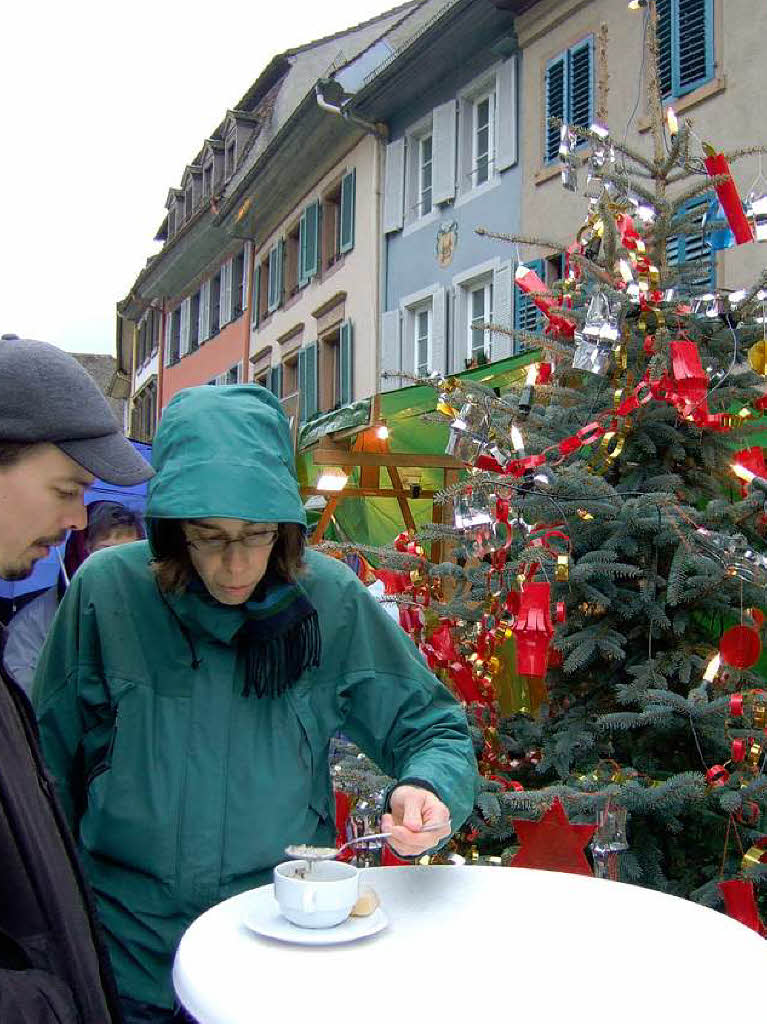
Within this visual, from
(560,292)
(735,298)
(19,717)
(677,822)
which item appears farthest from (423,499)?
(19,717)

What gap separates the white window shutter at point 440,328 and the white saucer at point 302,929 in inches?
413

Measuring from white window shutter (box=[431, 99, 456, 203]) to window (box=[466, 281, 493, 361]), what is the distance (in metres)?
1.24

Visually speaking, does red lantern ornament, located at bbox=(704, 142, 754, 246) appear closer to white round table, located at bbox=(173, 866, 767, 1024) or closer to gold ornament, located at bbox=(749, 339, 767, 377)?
gold ornament, located at bbox=(749, 339, 767, 377)

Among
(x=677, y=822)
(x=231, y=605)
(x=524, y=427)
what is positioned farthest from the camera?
(x=524, y=427)

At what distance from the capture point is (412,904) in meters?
1.59

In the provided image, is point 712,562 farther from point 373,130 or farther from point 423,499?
point 373,130

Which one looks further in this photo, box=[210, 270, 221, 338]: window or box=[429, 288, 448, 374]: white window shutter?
box=[210, 270, 221, 338]: window

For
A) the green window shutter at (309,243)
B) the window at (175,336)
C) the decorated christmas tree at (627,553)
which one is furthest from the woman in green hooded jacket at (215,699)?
the window at (175,336)

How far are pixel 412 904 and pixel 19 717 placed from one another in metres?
0.65

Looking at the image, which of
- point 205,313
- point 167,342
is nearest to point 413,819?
point 205,313

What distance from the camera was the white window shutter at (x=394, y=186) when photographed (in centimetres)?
1299

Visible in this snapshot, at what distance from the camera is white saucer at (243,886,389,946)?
1383 mm

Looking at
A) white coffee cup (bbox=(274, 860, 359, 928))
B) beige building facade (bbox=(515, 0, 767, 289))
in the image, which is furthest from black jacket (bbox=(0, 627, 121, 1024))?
beige building facade (bbox=(515, 0, 767, 289))

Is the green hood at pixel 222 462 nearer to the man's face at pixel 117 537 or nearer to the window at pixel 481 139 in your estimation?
the man's face at pixel 117 537
